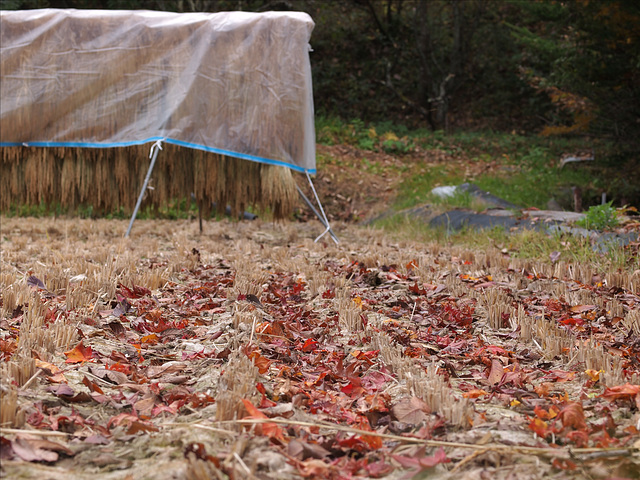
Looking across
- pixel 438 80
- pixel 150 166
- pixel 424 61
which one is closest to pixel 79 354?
pixel 150 166

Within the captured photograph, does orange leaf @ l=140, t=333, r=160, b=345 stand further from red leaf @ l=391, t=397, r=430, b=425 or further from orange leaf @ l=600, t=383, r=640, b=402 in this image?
orange leaf @ l=600, t=383, r=640, b=402

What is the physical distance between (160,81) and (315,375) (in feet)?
15.1

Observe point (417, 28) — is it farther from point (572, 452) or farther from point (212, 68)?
point (572, 452)

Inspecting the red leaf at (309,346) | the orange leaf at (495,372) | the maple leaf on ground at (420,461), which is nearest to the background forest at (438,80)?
the red leaf at (309,346)

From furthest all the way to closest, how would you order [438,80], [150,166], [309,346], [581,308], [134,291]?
[438,80], [150,166], [134,291], [581,308], [309,346]

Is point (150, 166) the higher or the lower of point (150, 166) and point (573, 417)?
the higher

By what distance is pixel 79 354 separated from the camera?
6.15ft

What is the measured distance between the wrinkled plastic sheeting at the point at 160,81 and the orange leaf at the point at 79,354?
156 inches

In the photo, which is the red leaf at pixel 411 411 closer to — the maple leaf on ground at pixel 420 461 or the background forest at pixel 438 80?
the maple leaf on ground at pixel 420 461

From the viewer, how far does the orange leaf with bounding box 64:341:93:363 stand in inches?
73.0

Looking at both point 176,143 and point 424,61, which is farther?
point 424,61

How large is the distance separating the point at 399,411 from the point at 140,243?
13.4ft

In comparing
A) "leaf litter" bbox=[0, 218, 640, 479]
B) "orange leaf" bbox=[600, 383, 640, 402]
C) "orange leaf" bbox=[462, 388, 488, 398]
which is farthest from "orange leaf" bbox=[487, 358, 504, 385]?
"orange leaf" bbox=[600, 383, 640, 402]

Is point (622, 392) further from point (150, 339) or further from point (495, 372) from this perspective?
point (150, 339)
